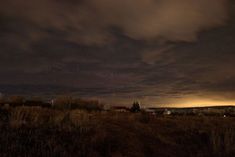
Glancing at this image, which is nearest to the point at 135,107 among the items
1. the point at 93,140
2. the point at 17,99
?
the point at 17,99

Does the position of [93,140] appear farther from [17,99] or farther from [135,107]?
[135,107]

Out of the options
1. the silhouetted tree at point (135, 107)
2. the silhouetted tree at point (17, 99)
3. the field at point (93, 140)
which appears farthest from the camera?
the silhouetted tree at point (135, 107)

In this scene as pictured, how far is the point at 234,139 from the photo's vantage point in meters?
15.7

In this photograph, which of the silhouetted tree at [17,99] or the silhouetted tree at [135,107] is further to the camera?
the silhouetted tree at [135,107]

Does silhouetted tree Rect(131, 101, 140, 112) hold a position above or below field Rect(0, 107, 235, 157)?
above

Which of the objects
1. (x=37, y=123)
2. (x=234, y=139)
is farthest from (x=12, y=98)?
(x=234, y=139)

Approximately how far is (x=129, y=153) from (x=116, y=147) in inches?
23.7

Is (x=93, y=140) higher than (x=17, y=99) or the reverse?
the reverse

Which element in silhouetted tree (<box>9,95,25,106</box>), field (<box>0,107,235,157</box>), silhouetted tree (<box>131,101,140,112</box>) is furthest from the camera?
silhouetted tree (<box>131,101,140,112</box>)

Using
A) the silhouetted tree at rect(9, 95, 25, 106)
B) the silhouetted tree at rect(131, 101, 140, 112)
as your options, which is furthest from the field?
the silhouetted tree at rect(131, 101, 140, 112)

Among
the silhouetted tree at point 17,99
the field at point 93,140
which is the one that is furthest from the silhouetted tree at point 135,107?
the field at point 93,140

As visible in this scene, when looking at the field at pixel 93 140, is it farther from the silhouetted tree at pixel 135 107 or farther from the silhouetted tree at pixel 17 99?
the silhouetted tree at pixel 135 107

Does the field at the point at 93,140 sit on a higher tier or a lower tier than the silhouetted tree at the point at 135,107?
lower

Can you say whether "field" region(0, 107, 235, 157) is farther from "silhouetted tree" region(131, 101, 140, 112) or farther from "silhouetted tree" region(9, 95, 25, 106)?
"silhouetted tree" region(131, 101, 140, 112)
